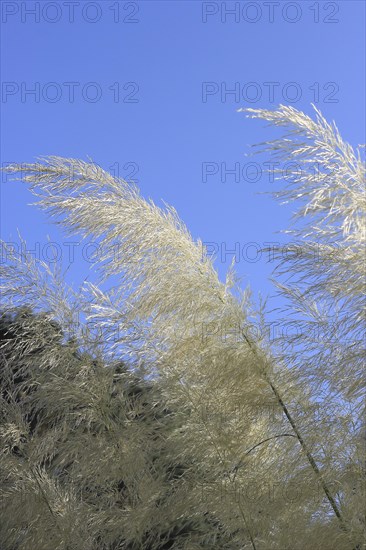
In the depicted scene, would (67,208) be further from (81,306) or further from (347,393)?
(347,393)

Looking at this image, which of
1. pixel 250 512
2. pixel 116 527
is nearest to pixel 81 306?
pixel 116 527

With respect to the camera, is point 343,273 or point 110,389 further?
point 110,389

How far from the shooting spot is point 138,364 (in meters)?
3.71

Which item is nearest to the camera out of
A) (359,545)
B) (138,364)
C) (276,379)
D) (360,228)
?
(360,228)

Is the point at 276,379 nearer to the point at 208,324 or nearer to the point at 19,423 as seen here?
the point at 208,324

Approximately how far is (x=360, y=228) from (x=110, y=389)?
1722mm

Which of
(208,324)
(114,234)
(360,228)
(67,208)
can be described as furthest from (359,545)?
(67,208)

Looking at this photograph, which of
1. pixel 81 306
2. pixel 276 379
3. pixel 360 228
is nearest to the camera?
pixel 360 228

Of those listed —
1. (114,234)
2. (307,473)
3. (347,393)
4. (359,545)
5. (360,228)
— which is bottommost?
(359,545)

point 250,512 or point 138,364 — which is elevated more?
point 138,364

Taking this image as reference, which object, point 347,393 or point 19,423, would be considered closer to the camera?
point 347,393

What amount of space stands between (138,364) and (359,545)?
1.30 metres

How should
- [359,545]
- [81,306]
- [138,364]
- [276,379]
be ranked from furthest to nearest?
[81,306], [138,364], [276,379], [359,545]

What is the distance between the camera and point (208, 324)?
341 cm
